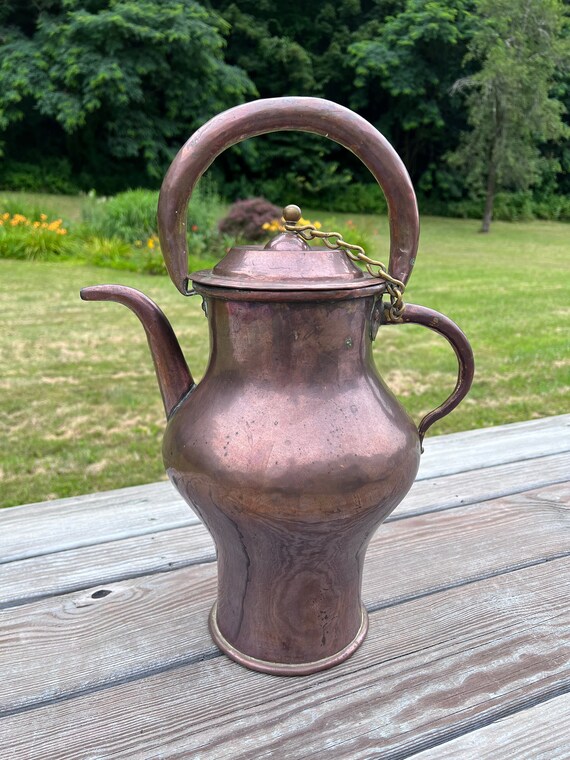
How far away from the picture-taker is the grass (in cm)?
298

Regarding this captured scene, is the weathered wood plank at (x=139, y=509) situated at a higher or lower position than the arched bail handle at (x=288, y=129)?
lower

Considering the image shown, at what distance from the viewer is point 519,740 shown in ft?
2.90

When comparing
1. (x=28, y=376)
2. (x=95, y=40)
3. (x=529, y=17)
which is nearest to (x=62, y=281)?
(x=28, y=376)

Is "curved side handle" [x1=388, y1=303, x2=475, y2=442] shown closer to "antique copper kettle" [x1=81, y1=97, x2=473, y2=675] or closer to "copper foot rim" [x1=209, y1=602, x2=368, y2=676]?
"antique copper kettle" [x1=81, y1=97, x2=473, y2=675]

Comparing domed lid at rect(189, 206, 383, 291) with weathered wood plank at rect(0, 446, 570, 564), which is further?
weathered wood plank at rect(0, 446, 570, 564)

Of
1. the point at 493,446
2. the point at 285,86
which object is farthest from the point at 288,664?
the point at 285,86

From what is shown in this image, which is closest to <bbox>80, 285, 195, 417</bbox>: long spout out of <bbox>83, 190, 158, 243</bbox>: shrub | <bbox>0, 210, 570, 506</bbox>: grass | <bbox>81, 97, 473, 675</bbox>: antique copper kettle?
<bbox>81, 97, 473, 675</bbox>: antique copper kettle

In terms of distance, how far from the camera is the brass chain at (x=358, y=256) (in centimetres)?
96

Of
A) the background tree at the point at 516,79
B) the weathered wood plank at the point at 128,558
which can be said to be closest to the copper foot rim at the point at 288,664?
the weathered wood plank at the point at 128,558

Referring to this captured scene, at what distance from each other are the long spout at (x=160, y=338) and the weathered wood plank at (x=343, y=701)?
1.47ft

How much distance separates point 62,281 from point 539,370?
14.9 feet

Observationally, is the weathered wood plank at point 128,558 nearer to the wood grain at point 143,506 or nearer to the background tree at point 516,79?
the wood grain at point 143,506

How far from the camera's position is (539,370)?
420 centimetres

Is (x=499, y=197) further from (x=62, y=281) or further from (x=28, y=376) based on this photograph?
(x=28, y=376)
